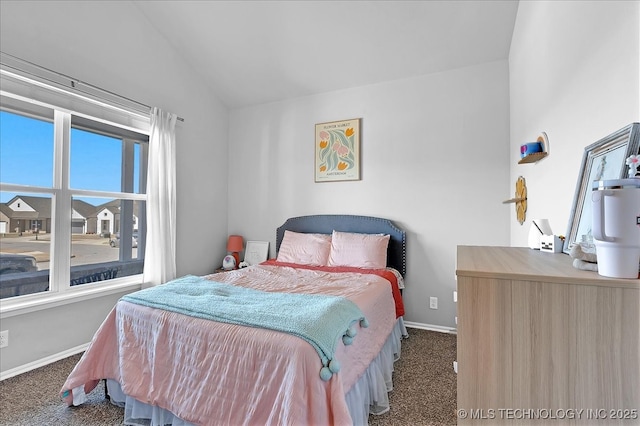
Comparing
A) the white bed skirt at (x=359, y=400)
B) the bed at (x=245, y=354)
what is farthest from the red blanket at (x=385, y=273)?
the white bed skirt at (x=359, y=400)

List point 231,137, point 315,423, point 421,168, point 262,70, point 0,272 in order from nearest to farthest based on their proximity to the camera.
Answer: point 315,423, point 0,272, point 421,168, point 262,70, point 231,137

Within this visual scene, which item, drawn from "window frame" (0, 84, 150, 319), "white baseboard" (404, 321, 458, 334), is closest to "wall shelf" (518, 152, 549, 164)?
"white baseboard" (404, 321, 458, 334)

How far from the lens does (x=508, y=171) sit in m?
2.87

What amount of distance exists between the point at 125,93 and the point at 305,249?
7.82 ft

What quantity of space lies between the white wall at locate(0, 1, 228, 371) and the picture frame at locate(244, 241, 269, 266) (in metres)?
0.41

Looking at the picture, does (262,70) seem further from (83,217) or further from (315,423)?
(315,423)

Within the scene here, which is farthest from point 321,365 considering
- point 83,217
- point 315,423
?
point 83,217

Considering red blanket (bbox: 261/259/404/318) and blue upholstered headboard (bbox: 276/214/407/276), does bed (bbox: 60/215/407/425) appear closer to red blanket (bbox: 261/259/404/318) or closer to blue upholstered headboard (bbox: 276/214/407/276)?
red blanket (bbox: 261/259/404/318)

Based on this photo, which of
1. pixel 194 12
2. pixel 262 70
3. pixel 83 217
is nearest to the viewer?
pixel 83 217

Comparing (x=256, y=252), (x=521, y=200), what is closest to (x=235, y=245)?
(x=256, y=252)

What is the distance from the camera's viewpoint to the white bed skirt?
1.57 meters

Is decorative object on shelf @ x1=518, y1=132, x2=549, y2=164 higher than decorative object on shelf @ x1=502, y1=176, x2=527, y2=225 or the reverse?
higher

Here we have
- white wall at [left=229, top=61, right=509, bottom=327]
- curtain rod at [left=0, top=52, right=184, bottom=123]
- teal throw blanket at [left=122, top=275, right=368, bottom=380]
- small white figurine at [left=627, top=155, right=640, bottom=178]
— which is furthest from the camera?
white wall at [left=229, top=61, right=509, bottom=327]

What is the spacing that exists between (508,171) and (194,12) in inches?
135
